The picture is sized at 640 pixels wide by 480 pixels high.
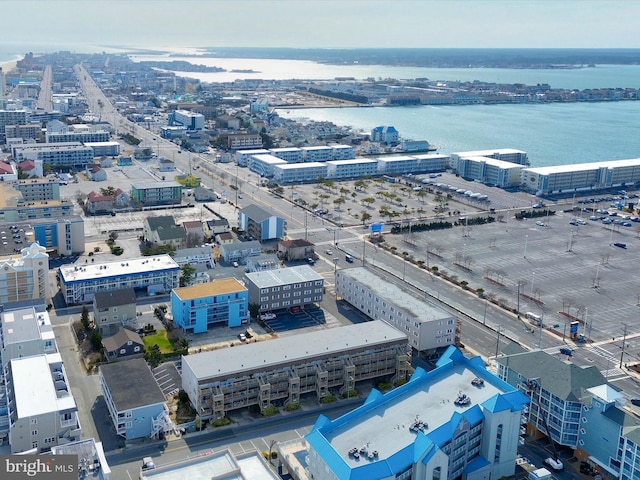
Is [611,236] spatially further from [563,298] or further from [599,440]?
[599,440]

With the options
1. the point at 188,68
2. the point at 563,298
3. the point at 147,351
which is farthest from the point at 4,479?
the point at 188,68

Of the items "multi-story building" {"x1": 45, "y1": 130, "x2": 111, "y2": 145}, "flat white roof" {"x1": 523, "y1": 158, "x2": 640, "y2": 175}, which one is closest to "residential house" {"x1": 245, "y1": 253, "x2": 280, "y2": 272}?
"flat white roof" {"x1": 523, "y1": 158, "x2": 640, "y2": 175}

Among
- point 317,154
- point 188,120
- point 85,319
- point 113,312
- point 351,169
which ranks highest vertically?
point 188,120

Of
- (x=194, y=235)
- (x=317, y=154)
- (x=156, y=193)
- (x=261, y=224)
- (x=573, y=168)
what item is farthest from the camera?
(x=317, y=154)

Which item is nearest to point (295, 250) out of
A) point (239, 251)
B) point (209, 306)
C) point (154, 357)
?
point (239, 251)

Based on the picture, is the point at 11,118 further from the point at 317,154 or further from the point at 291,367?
the point at 291,367

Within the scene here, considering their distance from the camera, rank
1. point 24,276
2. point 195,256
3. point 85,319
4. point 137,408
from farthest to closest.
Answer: point 195,256, point 24,276, point 85,319, point 137,408
